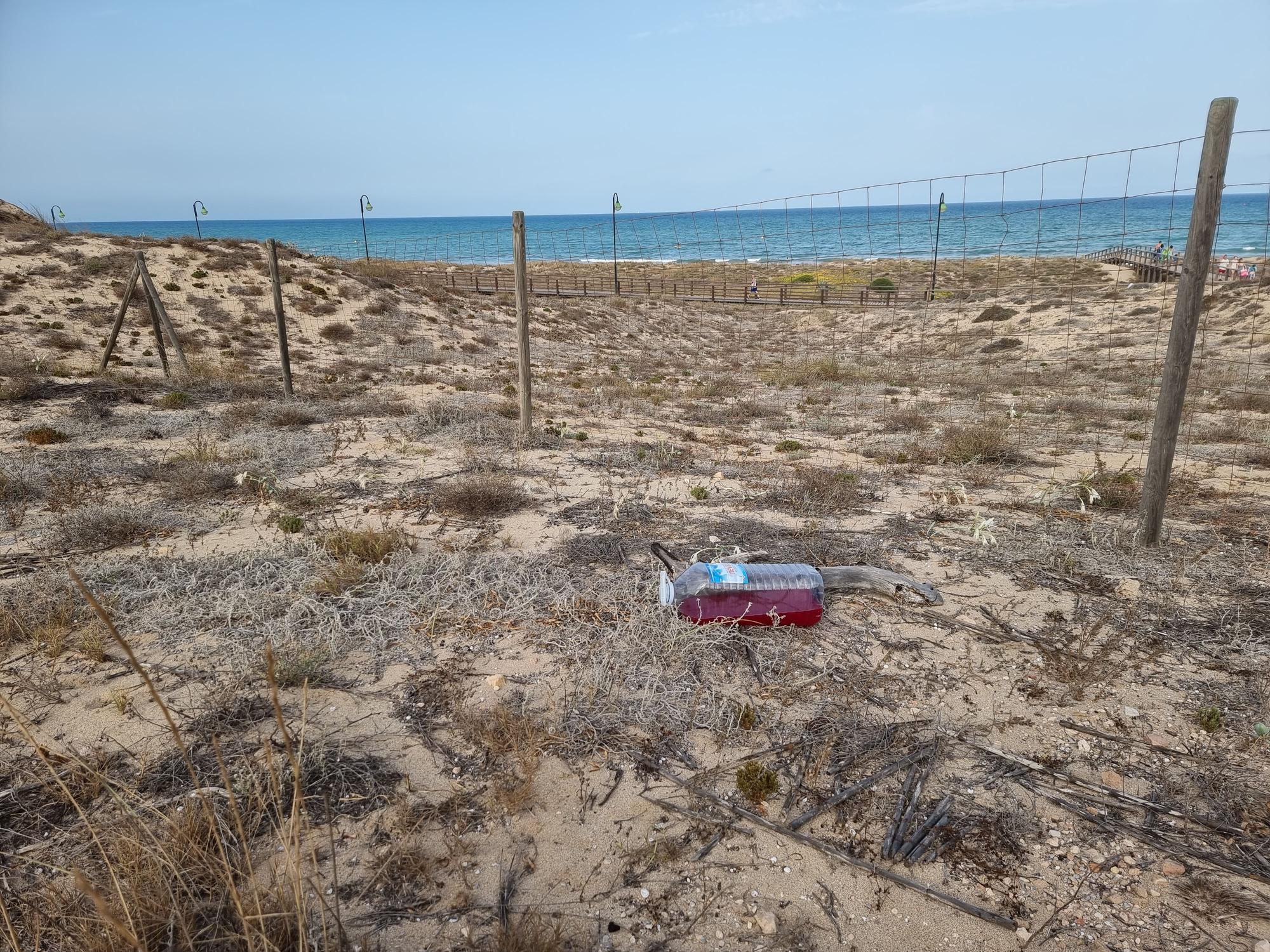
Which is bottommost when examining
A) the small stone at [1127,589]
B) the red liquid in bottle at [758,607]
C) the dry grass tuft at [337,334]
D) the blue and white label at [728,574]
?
the small stone at [1127,589]

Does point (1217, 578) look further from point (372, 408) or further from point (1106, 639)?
point (372, 408)

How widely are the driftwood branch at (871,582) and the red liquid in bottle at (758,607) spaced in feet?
1.19

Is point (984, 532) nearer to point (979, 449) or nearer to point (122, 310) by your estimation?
point (979, 449)

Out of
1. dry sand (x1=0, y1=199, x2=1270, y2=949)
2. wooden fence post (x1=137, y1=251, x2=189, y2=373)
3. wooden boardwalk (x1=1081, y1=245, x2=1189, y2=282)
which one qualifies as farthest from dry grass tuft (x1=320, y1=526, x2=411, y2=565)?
wooden boardwalk (x1=1081, y1=245, x2=1189, y2=282)

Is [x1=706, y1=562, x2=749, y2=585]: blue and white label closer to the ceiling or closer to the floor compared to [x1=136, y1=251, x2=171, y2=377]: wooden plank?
closer to the floor

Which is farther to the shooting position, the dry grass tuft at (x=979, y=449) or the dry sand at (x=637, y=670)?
the dry grass tuft at (x=979, y=449)

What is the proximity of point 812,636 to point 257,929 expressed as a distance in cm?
305

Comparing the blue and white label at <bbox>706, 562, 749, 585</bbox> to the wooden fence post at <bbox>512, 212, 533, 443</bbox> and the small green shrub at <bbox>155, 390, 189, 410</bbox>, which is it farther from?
the small green shrub at <bbox>155, 390, 189, 410</bbox>

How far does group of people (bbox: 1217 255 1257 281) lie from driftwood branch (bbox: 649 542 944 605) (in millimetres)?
29222

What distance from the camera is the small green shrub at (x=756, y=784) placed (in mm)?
2820

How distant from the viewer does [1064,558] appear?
493cm

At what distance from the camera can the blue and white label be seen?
401 cm

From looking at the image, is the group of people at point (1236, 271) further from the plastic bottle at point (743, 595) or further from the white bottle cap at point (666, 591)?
the white bottle cap at point (666, 591)

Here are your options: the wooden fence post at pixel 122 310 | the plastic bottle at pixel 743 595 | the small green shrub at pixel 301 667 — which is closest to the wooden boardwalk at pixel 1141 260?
the plastic bottle at pixel 743 595
